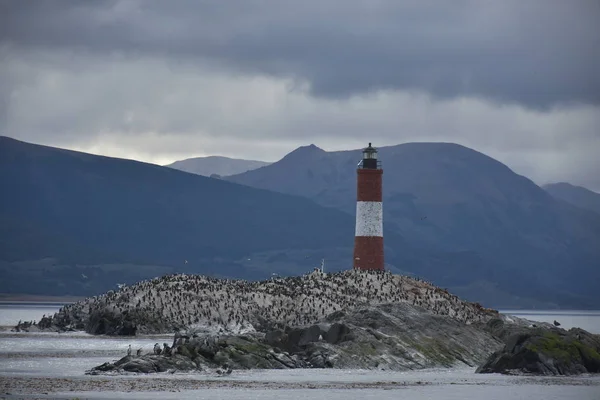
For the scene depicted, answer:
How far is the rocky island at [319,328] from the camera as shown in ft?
226

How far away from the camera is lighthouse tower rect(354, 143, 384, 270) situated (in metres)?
110

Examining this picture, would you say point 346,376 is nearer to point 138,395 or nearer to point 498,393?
point 498,393

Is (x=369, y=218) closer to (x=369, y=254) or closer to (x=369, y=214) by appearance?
(x=369, y=214)

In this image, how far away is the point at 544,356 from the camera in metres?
68.8

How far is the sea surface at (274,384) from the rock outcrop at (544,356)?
1344 millimetres

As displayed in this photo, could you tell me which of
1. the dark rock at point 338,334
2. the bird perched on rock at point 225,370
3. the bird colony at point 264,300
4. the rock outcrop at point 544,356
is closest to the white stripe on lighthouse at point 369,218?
the bird colony at point 264,300

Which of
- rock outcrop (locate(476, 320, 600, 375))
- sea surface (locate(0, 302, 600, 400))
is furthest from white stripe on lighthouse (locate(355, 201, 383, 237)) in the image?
rock outcrop (locate(476, 320, 600, 375))

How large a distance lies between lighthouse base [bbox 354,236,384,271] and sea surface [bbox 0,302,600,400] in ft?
121

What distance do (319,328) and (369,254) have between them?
39.5 meters

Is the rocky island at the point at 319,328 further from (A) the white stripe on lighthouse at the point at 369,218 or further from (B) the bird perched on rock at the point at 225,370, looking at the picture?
(A) the white stripe on lighthouse at the point at 369,218

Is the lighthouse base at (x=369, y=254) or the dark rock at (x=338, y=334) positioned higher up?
the lighthouse base at (x=369, y=254)

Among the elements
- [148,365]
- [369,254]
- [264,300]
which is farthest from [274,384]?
[369,254]

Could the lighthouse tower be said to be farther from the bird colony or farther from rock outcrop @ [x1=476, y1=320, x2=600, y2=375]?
rock outcrop @ [x1=476, y1=320, x2=600, y2=375]

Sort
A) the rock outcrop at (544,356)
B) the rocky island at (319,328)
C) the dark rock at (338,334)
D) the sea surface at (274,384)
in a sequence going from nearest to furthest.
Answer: the sea surface at (274,384)
the rock outcrop at (544,356)
the rocky island at (319,328)
the dark rock at (338,334)
